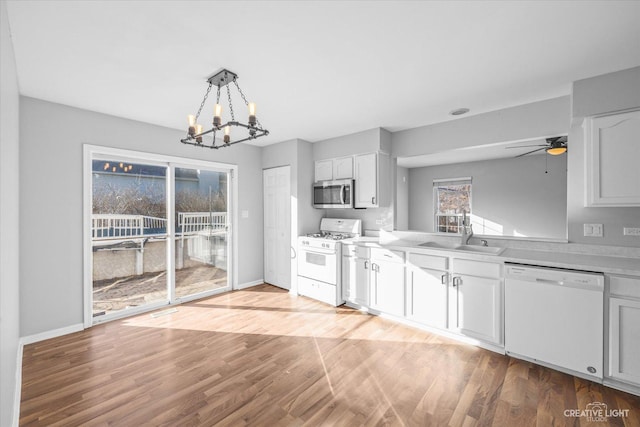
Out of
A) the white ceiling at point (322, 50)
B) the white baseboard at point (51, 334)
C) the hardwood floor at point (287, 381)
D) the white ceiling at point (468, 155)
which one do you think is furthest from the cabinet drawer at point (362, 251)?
the white baseboard at point (51, 334)

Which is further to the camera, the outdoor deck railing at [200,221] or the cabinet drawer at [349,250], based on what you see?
the outdoor deck railing at [200,221]

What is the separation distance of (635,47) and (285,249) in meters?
4.42

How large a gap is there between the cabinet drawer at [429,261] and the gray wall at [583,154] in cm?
124

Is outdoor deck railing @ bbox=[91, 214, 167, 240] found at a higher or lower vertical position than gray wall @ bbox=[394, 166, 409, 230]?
lower

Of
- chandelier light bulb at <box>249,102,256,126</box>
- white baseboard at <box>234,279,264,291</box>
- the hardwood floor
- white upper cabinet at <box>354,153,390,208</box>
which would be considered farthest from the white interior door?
chandelier light bulb at <box>249,102,256,126</box>

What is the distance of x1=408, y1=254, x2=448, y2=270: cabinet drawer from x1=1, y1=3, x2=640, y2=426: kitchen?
2 centimetres

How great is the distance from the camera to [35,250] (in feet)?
9.61

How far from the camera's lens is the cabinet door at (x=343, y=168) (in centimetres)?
433

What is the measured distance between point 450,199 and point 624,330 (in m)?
3.11

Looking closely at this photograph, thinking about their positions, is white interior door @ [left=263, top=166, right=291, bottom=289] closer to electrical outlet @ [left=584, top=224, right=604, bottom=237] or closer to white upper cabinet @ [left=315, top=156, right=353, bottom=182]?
white upper cabinet @ [left=315, top=156, right=353, bottom=182]

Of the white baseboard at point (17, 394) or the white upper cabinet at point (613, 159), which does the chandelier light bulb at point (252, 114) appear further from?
the white upper cabinet at point (613, 159)

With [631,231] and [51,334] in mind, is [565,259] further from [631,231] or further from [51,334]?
[51,334]

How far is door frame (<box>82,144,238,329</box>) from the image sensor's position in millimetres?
3258

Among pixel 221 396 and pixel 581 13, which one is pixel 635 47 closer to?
pixel 581 13
